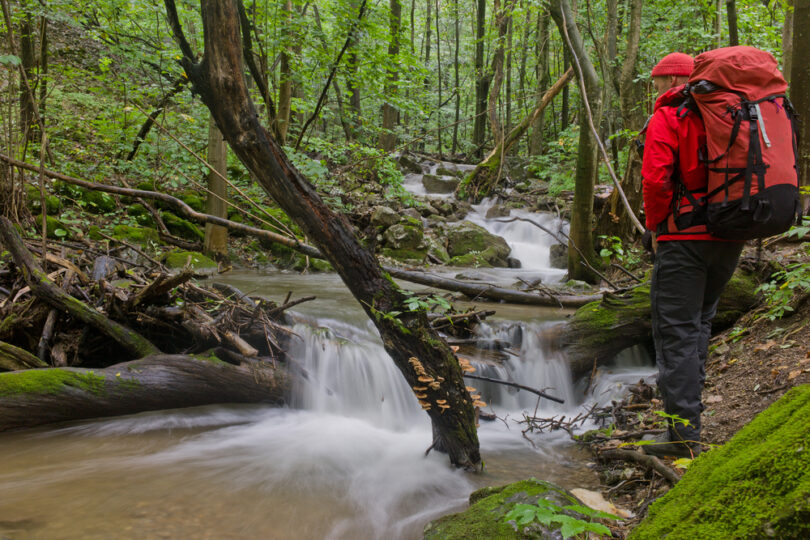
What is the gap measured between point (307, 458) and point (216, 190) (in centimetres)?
663

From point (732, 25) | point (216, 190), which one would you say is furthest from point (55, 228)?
point (732, 25)

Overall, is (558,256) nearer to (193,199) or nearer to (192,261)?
(192,261)

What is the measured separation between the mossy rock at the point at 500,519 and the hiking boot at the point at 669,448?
40.2 inches

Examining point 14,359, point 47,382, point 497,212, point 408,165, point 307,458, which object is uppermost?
point 408,165

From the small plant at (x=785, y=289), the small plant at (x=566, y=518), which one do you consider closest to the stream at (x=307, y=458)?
the small plant at (x=785, y=289)

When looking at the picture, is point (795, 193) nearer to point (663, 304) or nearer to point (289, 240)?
point (663, 304)

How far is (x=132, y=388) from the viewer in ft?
13.0

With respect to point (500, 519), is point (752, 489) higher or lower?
higher

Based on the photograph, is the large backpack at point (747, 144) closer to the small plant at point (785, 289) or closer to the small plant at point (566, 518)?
the small plant at point (785, 289)

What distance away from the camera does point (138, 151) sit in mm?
11719

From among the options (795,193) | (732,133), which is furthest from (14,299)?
(795,193)

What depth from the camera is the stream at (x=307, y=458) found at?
2.90 m

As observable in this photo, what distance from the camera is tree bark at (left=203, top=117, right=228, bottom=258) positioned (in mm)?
8867

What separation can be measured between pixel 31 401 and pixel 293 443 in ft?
6.59
